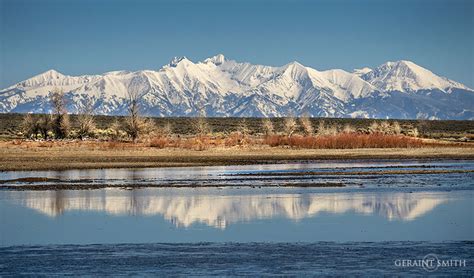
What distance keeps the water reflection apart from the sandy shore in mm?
21751

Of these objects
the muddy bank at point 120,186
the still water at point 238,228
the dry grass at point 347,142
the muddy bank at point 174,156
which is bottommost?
the still water at point 238,228

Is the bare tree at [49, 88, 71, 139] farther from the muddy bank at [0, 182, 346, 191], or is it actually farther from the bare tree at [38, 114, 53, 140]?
the muddy bank at [0, 182, 346, 191]

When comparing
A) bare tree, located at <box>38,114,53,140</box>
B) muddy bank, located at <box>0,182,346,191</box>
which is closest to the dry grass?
bare tree, located at <box>38,114,53,140</box>

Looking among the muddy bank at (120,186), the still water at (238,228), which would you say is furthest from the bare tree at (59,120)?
the muddy bank at (120,186)

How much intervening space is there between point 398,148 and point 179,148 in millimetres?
22115

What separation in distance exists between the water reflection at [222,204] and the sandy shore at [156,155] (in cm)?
2175

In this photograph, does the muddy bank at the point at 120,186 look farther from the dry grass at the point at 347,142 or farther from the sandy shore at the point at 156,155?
the dry grass at the point at 347,142

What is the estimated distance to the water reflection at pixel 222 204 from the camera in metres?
27.9

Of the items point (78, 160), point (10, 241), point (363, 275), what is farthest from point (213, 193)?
point (78, 160)

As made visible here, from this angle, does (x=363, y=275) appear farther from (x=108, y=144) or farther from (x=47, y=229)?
(x=108, y=144)

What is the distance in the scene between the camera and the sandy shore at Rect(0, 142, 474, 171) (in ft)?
200

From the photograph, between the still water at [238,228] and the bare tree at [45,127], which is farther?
the bare tree at [45,127]

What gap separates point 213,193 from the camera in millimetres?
36469

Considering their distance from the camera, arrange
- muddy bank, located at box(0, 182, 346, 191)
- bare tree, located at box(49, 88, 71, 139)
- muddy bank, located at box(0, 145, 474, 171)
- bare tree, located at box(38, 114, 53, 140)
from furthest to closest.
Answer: bare tree, located at box(38, 114, 53, 140) → bare tree, located at box(49, 88, 71, 139) → muddy bank, located at box(0, 145, 474, 171) → muddy bank, located at box(0, 182, 346, 191)
